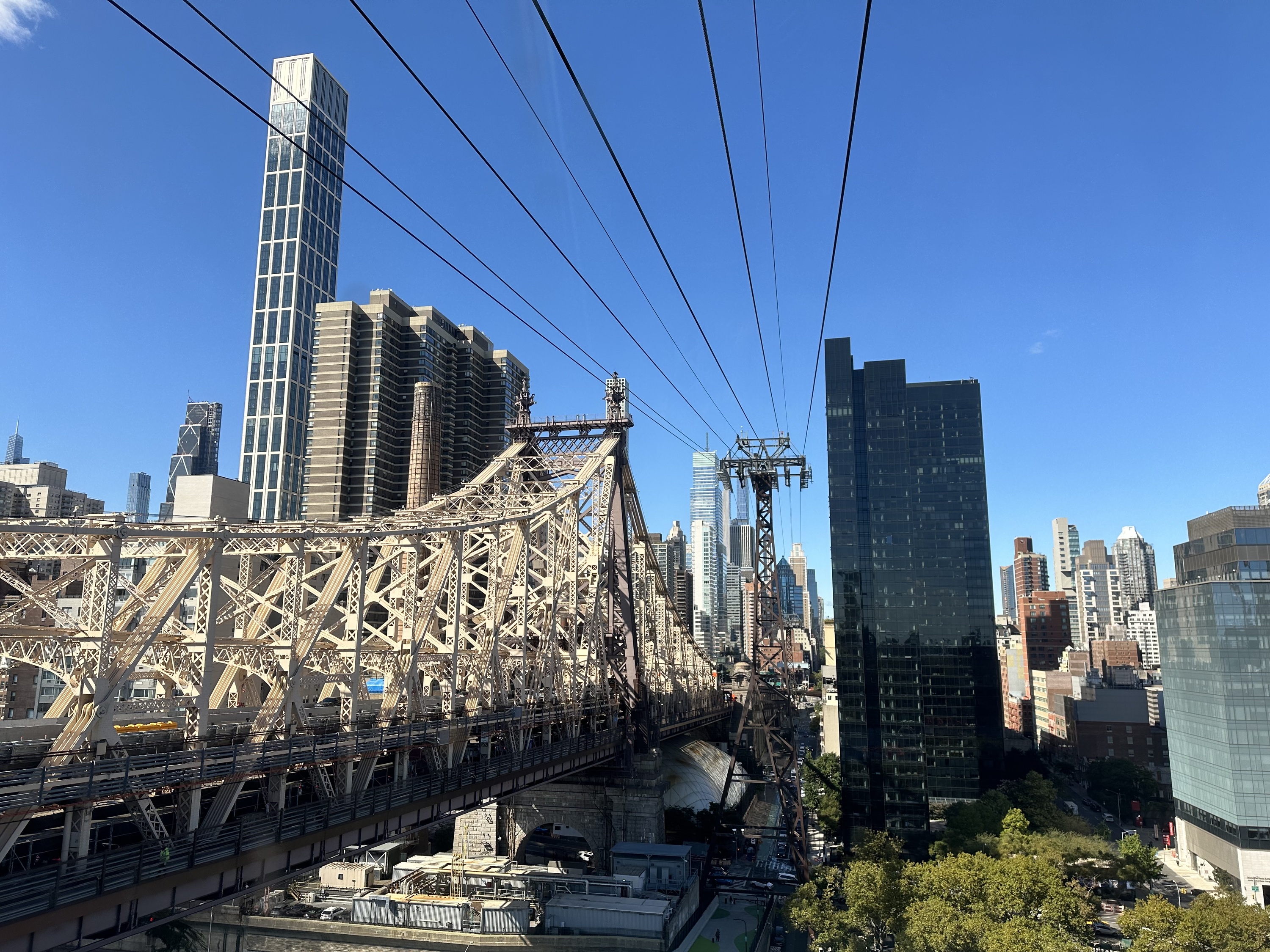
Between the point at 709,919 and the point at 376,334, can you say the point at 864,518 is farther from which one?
the point at 376,334

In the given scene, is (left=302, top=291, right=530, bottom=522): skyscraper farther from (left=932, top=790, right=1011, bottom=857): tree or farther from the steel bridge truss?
(left=932, top=790, right=1011, bottom=857): tree

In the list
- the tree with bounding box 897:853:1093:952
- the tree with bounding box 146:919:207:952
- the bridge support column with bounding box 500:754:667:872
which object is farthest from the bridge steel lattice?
the tree with bounding box 897:853:1093:952

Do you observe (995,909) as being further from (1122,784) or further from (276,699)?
(1122,784)

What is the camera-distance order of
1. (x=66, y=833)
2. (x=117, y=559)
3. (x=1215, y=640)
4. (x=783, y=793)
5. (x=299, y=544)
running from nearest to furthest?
(x=66, y=833), (x=117, y=559), (x=299, y=544), (x=783, y=793), (x=1215, y=640)

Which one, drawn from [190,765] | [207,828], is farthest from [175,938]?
[190,765]

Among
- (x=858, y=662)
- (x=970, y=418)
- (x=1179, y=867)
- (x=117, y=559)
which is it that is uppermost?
(x=970, y=418)

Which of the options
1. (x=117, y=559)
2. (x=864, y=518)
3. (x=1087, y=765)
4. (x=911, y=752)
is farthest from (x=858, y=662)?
(x=117, y=559)
